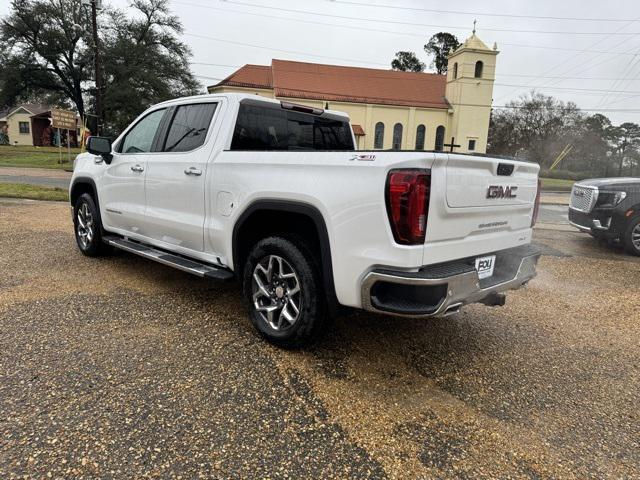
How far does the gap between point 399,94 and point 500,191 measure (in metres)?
52.6

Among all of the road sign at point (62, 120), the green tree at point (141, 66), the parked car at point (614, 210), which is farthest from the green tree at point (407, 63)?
the parked car at point (614, 210)

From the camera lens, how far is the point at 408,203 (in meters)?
2.60

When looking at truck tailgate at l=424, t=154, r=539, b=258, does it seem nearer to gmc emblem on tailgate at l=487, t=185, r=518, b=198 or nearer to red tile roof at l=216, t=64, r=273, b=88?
gmc emblem on tailgate at l=487, t=185, r=518, b=198

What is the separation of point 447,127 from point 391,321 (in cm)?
5269

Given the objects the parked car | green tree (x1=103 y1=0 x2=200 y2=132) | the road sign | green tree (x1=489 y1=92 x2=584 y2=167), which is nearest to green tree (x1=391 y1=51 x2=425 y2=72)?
green tree (x1=489 y1=92 x2=584 y2=167)

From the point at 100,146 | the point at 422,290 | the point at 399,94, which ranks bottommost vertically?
the point at 422,290

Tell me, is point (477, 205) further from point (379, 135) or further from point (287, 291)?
point (379, 135)

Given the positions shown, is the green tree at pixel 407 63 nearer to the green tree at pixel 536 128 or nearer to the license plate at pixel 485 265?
the green tree at pixel 536 128

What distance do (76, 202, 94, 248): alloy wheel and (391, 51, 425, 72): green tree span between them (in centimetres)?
7778

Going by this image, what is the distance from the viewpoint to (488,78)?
4984 centimetres

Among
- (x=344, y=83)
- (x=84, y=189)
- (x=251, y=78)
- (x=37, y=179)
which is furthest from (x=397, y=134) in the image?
(x=84, y=189)

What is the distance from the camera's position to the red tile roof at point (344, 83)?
49.0 metres

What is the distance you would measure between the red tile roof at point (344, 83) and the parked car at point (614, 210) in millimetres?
42727

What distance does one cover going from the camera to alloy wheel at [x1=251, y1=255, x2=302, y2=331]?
331 centimetres
